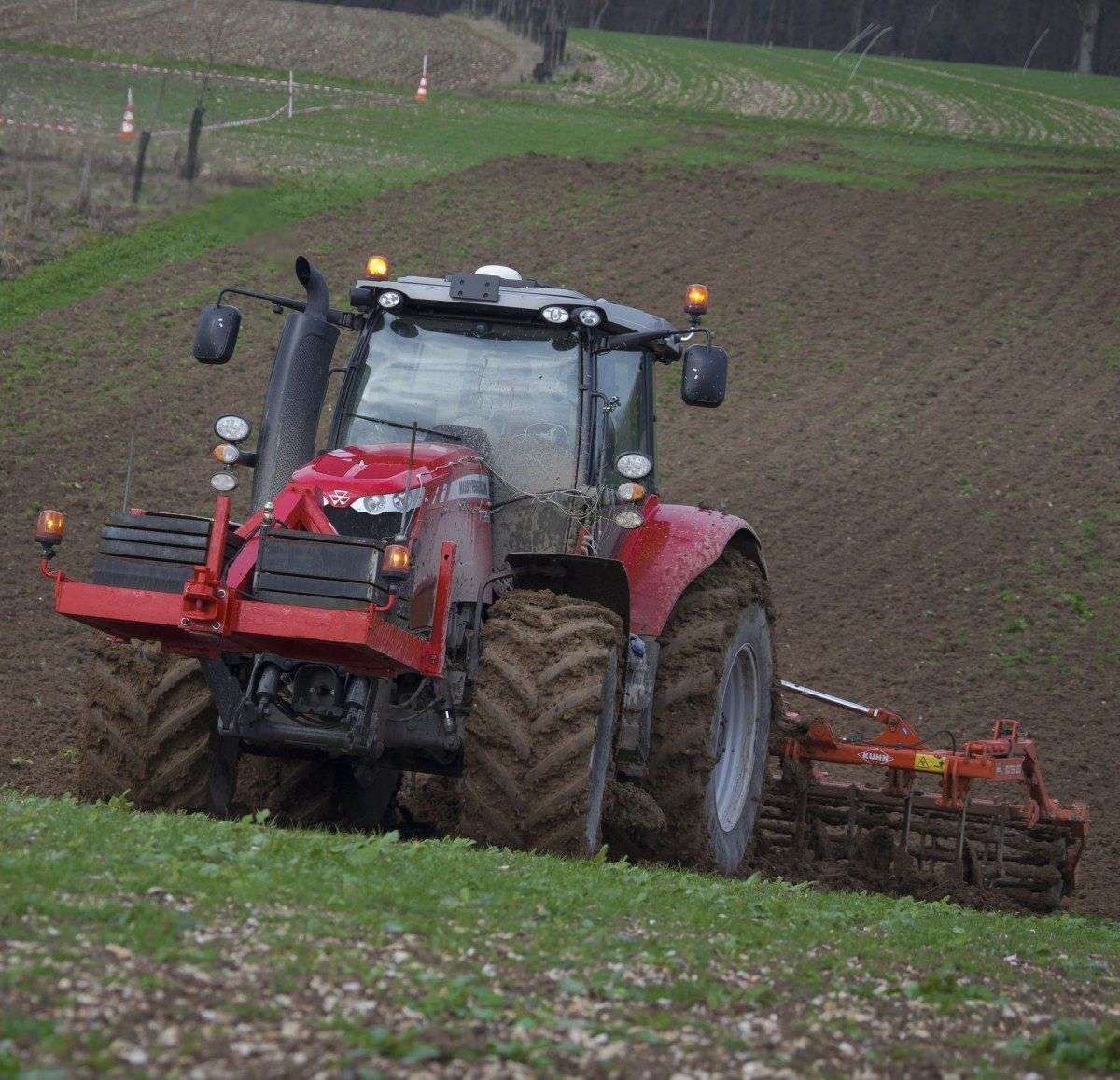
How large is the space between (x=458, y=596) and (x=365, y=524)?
1.88 feet

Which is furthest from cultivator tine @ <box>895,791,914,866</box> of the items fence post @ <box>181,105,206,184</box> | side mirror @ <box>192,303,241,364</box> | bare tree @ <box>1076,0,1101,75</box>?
bare tree @ <box>1076,0,1101,75</box>

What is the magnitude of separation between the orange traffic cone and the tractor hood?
67.0 ft

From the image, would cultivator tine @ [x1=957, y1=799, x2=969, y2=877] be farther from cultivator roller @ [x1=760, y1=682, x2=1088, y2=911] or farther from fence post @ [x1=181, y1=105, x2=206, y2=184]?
fence post @ [x1=181, y1=105, x2=206, y2=184]

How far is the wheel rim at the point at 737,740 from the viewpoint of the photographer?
952cm

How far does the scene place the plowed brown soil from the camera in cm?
1329

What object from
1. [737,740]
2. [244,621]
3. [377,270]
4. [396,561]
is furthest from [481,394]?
[737,740]

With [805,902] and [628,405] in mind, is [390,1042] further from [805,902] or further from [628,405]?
[628,405]

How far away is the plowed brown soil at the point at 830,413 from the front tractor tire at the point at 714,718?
234 cm

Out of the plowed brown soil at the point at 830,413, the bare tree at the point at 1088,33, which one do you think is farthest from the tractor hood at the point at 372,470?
the bare tree at the point at 1088,33

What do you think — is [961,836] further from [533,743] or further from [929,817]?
[533,743]

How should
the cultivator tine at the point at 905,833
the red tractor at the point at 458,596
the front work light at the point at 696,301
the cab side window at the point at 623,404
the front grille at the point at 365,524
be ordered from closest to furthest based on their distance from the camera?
the red tractor at the point at 458,596 < the front grille at the point at 365,524 < the cab side window at the point at 623,404 < the front work light at the point at 696,301 < the cultivator tine at the point at 905,833

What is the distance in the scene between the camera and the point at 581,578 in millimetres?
8023

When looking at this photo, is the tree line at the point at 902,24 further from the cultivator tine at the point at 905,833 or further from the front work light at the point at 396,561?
the front work light at the point at 396,561

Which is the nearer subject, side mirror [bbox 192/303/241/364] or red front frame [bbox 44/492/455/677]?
red front frame [bbox 44/492/455/677]
